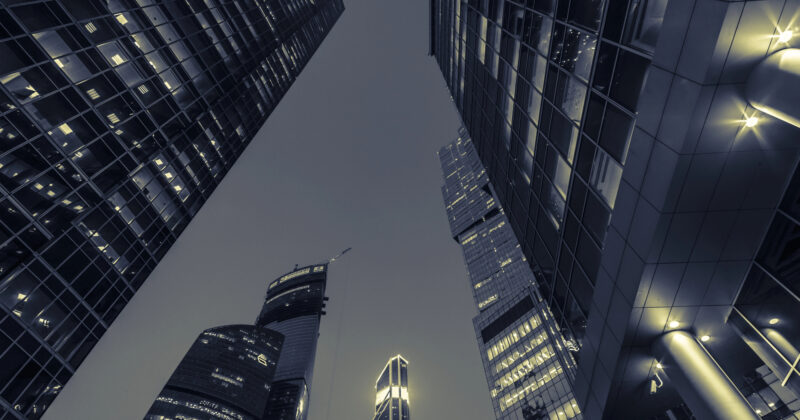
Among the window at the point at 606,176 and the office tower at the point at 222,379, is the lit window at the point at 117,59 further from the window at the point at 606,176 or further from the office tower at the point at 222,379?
the office tower at the point at 222,379

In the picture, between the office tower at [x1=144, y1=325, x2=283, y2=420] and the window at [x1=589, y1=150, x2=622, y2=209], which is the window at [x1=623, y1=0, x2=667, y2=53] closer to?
the window at [x1=589, y1=150, x2=622, y2=209]

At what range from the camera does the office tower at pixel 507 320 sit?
74.6 metres

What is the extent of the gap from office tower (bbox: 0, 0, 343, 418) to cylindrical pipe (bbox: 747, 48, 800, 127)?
115 ft

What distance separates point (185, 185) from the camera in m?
40.9

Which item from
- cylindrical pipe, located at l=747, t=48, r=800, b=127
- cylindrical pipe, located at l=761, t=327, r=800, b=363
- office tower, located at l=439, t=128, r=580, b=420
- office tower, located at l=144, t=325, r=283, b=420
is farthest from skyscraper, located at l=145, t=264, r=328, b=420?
cylindrical pipe, located at l=747, t=48, r=800, b=127

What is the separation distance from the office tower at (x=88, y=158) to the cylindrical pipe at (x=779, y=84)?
35.2 meters

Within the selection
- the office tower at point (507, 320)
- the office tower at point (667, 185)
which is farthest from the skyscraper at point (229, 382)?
the office tower at point (667, 185)

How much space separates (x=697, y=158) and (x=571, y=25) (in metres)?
7.87

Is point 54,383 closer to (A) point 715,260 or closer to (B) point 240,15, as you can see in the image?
(A) point 715,260

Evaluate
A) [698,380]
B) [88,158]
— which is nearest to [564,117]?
[698,380]

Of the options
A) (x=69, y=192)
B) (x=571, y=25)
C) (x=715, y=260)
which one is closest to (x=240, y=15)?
(x=69, y=192)

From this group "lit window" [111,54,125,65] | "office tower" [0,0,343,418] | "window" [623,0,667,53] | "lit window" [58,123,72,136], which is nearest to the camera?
"window" [623,0,667,53]

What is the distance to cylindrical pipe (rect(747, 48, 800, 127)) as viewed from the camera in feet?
26.7

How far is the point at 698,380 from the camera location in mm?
12148
